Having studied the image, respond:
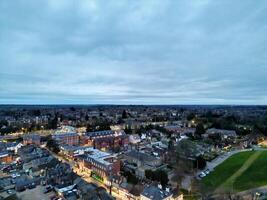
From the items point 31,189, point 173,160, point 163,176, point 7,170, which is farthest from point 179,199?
point 7,170

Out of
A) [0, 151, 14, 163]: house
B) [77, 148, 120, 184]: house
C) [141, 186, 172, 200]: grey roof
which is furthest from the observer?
[0, 151, 14, 163]: house

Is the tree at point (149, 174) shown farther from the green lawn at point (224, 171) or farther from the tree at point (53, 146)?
the tree at point (53, 146)

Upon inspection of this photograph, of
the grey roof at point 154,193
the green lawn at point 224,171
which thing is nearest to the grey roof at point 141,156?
the green lawn at point 224,171

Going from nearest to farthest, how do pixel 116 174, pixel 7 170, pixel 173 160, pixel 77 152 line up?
pixel 116 174 → pixel 7 170 → pixel 173 160 → pixel 77 152

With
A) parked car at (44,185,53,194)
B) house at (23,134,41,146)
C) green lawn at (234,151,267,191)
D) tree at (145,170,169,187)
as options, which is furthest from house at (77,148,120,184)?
house at (23,134,41,146)

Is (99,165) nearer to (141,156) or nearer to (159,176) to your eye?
(141,156)

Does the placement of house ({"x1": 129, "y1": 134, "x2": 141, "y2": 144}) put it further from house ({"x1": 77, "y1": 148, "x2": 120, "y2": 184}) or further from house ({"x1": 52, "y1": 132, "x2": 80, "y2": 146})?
house ({"x1": 77, "y1": 148, "x2": 120, "y2": 184})

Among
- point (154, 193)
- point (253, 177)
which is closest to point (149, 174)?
point (154, 193)

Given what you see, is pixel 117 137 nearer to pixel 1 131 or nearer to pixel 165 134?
pixel 165 134
